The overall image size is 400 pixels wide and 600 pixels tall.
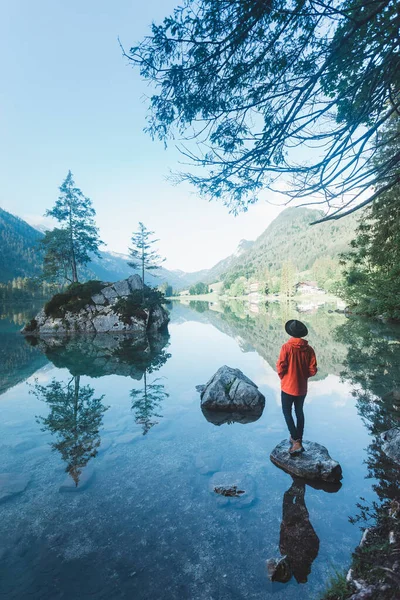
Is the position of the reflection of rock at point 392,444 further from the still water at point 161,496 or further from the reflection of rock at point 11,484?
the reflection of rock at point 11,484

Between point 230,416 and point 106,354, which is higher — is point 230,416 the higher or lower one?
the higher one

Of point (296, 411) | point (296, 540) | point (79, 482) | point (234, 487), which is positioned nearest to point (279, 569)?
point (296, 540)

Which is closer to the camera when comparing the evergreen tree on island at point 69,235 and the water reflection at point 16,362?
the water reflection at point 16,362

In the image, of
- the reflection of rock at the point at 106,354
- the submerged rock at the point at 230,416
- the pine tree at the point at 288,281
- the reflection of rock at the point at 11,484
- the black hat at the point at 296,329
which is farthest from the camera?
the pine tree at the point at 288,281

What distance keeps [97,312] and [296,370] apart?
27262mm

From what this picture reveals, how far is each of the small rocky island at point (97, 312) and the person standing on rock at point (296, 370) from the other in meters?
24.8

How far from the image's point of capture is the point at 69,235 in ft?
118

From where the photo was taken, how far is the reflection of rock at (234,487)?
4.91m

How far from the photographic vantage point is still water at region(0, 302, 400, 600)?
11.5ft

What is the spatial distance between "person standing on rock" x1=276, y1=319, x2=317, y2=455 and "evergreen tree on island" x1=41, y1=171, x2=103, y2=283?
3435 cm

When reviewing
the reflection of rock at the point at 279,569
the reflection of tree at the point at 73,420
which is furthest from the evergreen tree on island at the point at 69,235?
the reflection of rock at the point at 279,569

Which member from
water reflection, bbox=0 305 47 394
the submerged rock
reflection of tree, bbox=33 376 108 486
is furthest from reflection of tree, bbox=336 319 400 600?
water reflection, bbox=0 305 47 394

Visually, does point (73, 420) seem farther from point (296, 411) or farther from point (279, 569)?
point (279, 569)

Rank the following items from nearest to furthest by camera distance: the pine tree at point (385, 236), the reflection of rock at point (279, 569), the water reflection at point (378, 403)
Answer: the reflection of rock at point (279, 569) < the water reflection at point (378, 403) < the pine tree at point (385, 236)
